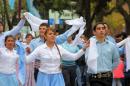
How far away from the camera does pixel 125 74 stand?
14.4 metres

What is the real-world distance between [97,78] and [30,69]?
3.83 m

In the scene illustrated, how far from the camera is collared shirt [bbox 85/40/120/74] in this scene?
9.36 metres

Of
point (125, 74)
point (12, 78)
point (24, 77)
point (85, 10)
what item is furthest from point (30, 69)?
point (85, 10)

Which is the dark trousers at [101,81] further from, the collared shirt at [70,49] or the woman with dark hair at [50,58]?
the collared shirt at [70,49]

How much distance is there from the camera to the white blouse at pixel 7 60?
36.0 ft

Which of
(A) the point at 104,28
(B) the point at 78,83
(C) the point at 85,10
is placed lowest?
(B) the point at 78,83

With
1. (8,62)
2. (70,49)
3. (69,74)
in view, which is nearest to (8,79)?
(8,62)

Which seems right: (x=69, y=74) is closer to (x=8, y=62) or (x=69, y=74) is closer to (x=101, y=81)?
(x=8, y=62)

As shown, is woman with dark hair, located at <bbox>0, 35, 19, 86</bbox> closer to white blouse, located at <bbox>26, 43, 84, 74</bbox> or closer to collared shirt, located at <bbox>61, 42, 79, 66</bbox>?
white blouse, located at <bbox>26, 43, 84, 74</bbox>

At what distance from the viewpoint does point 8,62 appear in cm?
1099

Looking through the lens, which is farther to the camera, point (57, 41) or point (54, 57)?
point (57, 41)

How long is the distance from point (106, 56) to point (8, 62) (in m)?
2.55

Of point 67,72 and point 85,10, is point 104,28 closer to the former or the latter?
point 67,72

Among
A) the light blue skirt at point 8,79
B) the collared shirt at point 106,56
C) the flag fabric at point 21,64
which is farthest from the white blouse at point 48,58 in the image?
the flag fabric at point 21,64
